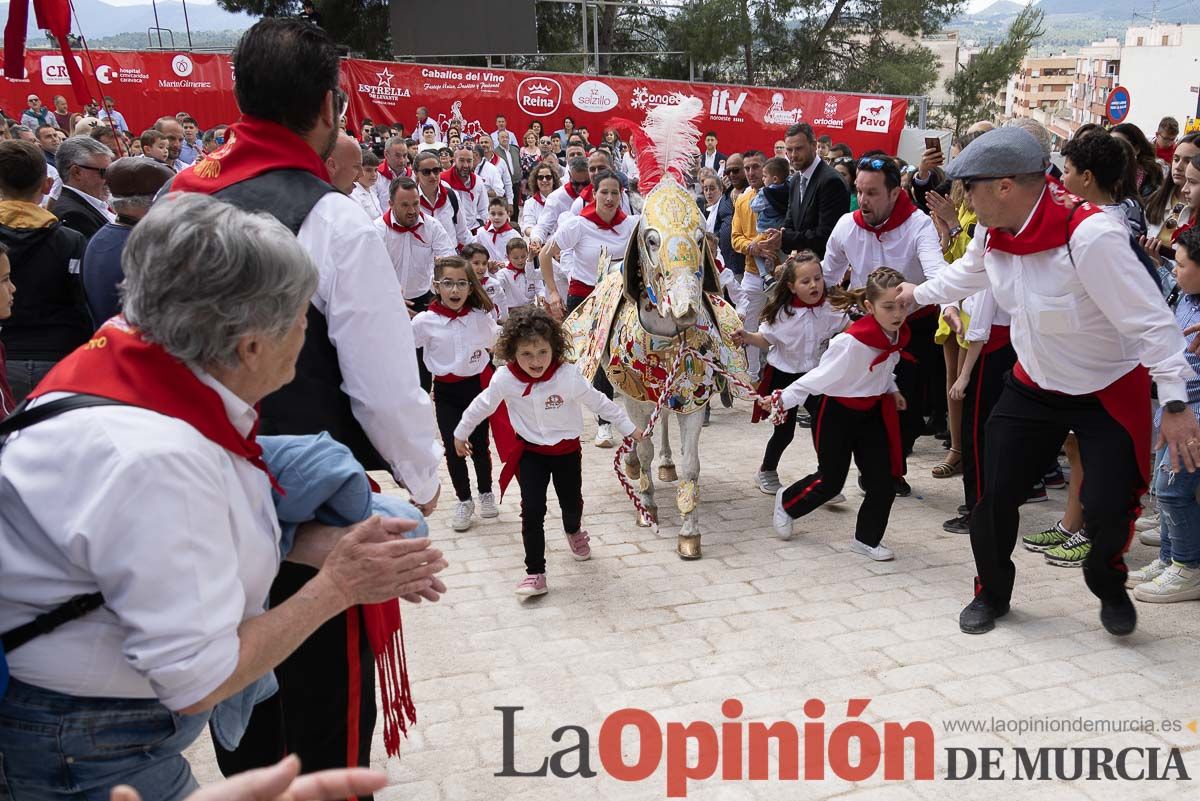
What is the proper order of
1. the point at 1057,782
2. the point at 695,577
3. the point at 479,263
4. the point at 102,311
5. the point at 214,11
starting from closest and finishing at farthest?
1. the point at 1057,782
2. the point at 102,311
3. the point at 695,577
4. the point at 479,263
5. the point at 214,11

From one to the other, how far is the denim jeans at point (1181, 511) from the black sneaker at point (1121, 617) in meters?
0.59

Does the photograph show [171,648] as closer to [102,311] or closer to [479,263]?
[102,311]

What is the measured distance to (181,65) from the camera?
2075cm

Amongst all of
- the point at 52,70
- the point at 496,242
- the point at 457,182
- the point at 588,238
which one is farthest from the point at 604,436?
the point at 52,70

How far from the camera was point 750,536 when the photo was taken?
6.05m

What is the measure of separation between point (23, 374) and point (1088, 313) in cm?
489

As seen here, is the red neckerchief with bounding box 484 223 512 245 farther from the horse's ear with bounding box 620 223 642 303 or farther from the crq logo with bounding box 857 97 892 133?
the crq logo with bounding box 857 97 892 133

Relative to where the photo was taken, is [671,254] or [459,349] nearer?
[671,254]

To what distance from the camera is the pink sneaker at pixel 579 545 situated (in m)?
5.66

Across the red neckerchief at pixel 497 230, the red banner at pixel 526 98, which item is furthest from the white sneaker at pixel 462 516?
the red banner at pixel 526 98

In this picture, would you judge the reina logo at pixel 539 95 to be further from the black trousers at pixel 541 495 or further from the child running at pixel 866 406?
the black trousers at pixel 541 495

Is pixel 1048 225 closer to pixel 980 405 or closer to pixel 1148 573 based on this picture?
pixel 980 405

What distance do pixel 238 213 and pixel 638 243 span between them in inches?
159

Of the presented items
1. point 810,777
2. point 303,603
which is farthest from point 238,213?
point 810,777
